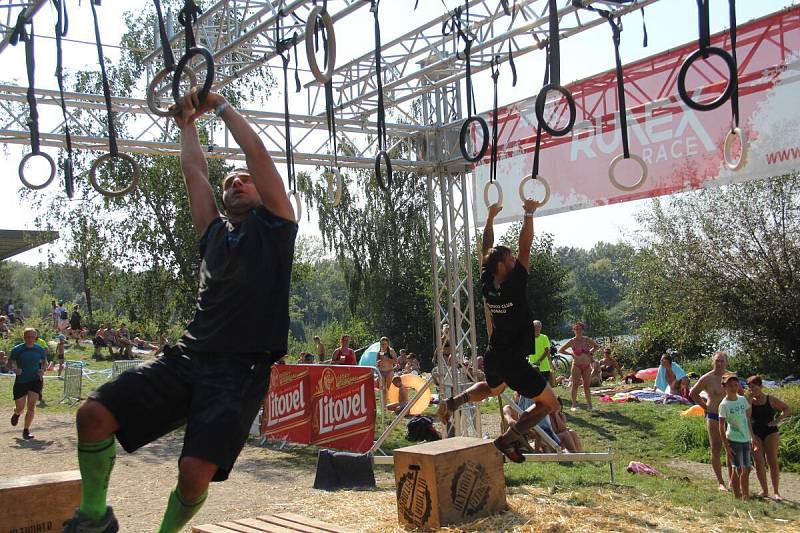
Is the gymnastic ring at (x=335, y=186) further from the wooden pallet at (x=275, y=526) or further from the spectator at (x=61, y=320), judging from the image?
the spectator at (x=61, y=320)

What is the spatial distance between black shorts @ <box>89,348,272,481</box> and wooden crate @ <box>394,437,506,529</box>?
2.93 meters

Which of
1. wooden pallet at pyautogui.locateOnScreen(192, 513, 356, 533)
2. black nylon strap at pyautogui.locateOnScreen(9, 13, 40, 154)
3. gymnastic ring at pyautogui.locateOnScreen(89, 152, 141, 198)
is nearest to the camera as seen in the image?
wooden pallet at pyautogui.locateOnScreen(192, 513, 356, 533)

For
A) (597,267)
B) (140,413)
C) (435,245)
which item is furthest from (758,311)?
(597,267)

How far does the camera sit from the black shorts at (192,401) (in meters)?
2.26

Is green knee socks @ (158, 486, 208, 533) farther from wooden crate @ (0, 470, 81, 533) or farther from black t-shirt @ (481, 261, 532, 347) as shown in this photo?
black t-shirt @ (481, 261, 532, 347)

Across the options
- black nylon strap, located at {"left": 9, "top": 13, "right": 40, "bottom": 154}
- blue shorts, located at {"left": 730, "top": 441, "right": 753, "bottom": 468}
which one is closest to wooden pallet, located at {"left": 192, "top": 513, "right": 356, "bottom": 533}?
black nylon strap, located at {"left": 9, "top": 13, "right": 40, "bottom": 154}

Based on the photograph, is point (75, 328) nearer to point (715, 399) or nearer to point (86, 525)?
point (715, 399)

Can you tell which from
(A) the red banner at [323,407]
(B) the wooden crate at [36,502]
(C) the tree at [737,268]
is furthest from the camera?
(C) the tree at [737,268]

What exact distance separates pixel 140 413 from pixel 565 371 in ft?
61.3

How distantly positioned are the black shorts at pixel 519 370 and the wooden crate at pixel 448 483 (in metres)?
0.76

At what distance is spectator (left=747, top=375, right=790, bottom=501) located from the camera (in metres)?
7.41

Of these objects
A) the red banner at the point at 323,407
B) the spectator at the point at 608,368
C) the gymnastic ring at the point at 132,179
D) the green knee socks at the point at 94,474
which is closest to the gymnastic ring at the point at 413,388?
the red banner at the point at 323,407

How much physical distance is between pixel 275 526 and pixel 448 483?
4.64ft

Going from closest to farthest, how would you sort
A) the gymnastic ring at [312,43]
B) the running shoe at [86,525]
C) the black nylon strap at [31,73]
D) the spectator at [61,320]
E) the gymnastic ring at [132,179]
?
the running shoe at [86,525] → the gymnastic ring at [312,43] → the black nylon strap at [31,73] → the gymnastic ring at [132,179] → the spectator at [61,320]
